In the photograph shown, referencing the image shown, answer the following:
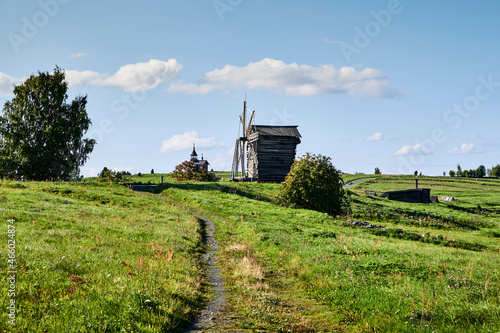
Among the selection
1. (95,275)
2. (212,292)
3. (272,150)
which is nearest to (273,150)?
(272,150)

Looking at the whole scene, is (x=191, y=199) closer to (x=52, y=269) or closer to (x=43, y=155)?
(x=43, y=155)

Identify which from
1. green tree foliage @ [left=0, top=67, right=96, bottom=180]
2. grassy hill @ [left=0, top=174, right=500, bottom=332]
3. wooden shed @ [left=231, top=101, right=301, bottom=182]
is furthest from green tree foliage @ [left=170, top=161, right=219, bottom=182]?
grassy hill @ [left=0, top=174, right=500, bottom=332]

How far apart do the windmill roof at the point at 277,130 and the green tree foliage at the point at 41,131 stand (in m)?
29.1

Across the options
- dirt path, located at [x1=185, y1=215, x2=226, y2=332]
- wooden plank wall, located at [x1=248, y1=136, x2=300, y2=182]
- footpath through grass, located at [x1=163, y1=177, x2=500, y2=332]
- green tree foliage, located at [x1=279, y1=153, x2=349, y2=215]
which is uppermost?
wooden plank wall, located at [x1=248, y1=136, x2=300, y2=182]

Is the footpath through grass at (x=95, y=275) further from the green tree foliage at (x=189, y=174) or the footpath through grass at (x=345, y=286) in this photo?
the green tree foliage at (x=189, y=174)

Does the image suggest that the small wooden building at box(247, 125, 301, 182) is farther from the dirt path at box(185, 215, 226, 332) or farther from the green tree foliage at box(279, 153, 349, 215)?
the dirt path at box(185, 215, 226, 332)

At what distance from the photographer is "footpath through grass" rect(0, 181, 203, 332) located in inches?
329

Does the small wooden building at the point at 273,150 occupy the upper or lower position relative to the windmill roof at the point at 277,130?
lower

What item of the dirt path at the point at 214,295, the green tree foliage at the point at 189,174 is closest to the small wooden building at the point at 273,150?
the green tree foliage at the point at 189,174

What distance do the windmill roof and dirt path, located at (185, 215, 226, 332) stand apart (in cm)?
4508

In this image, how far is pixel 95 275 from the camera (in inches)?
435

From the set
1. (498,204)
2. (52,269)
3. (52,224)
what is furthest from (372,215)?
(498,204)

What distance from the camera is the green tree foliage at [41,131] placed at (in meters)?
47.2

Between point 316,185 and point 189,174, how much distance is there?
115 ft
